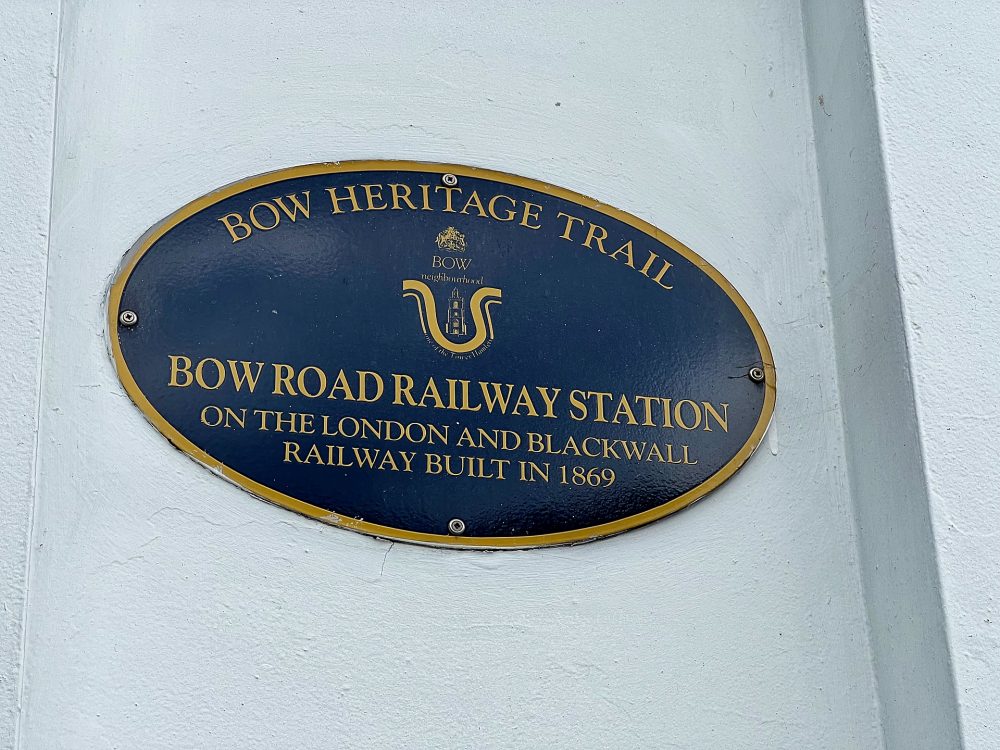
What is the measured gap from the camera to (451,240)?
366cm

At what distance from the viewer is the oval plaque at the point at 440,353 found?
3.32 m

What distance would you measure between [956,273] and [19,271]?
84.9 inches

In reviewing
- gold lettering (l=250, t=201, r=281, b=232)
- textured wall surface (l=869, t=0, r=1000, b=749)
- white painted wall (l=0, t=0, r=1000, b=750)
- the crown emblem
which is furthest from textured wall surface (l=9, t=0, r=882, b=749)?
textured wall surface (l=869, t=0, r=1000, b=749)

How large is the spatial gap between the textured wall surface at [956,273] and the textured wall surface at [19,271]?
1.94 meters

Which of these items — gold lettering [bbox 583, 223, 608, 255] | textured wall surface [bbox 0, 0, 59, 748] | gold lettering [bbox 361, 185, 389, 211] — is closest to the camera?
textured wall surface [bbox 0, 0, 59, 748]

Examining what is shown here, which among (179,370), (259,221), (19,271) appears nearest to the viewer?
(19,271)

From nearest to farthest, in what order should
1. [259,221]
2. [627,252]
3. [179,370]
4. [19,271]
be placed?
[19,271] < [179,370] < [259,221] < [627,252]

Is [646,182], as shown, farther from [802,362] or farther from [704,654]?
[704,654]

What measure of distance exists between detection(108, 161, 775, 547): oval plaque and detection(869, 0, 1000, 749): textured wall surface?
→ 0.44 meters

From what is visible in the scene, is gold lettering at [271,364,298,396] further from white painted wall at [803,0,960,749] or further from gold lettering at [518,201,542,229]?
white painted wall at [803,0,960,749]

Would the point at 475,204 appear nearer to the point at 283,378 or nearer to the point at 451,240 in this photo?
the point at 451,240

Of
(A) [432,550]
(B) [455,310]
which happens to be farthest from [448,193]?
(A) [432,550]

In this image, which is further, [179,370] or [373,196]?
[373,196]

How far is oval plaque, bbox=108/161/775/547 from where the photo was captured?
10.9 ft
